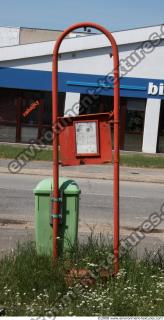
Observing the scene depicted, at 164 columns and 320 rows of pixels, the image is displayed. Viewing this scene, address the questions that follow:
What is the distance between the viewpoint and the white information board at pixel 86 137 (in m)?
5.54

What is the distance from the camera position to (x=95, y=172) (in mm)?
18266

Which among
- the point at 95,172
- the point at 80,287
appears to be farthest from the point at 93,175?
the point at 80,287

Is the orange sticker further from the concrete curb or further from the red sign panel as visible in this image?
the red sign panel

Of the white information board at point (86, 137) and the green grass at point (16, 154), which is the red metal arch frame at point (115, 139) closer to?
the white information board at point (86, 137)

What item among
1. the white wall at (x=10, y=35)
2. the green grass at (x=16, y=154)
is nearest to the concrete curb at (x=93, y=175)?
the green grass at (x=16, y=154)

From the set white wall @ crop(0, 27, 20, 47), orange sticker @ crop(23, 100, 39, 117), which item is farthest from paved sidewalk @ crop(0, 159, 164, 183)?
white wall @ crop(0, 27, 20, 47)

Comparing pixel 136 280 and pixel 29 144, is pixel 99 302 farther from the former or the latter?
pixel 29 144

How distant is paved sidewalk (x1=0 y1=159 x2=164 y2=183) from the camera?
1725 centimetres

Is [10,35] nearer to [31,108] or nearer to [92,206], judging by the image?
[31,108]

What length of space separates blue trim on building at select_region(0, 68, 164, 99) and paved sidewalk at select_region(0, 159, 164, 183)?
705 centimetres

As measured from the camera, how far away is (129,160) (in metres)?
21.8

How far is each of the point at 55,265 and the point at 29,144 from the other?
2211 cm

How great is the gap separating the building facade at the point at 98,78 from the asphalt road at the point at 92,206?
10.2m

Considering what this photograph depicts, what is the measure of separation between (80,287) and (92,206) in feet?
22.1
